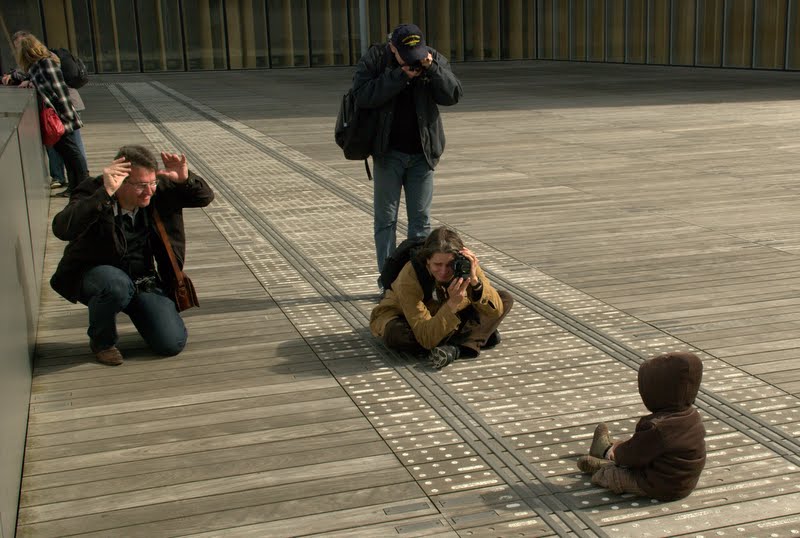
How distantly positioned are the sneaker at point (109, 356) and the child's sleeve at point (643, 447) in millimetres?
2999

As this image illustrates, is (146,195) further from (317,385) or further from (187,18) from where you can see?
(187,18)

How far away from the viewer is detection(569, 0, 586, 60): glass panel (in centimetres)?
3844

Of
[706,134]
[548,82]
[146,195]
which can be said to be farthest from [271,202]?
[548,82]

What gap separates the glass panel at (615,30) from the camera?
36.0 meters

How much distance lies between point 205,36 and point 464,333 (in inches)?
1373

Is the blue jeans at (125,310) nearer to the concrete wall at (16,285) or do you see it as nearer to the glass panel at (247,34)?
the concrete wall at (16,285)

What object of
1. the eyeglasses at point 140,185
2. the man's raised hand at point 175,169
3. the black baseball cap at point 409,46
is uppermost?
the black baseball cap at point 409,46

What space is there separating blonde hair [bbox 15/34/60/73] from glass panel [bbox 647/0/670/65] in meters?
26.2

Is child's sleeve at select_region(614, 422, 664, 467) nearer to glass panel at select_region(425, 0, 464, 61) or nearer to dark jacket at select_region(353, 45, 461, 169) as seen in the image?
dark jacket at select_region(353, 45, 461, 169)

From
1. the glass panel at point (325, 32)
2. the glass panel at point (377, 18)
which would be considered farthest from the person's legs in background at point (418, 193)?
the glass panel at point (377, 18)

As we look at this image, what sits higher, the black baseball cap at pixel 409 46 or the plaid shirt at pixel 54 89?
the black baseball cap at pixel 409 46

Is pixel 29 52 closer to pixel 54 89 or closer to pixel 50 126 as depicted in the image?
pixel 54 89

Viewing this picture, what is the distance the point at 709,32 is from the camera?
1246 inches

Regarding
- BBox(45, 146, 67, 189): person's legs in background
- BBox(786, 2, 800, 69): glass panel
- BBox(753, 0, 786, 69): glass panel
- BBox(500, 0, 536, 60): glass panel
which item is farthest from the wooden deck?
BBox(500, 0, 536, 60): glass panel
